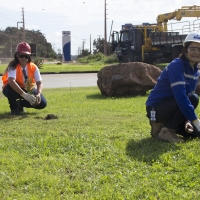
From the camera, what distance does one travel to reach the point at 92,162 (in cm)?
406

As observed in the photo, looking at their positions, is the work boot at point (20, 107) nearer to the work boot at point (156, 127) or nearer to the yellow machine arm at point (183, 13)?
the work boot at point (156, 127)

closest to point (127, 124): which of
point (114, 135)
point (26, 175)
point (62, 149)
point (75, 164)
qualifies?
point (114, 135)

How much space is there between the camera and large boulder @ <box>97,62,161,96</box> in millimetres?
9914

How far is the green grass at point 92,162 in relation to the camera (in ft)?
10.8

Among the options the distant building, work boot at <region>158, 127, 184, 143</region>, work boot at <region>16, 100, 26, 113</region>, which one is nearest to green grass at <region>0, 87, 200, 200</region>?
work boot at <region>158, 127, 184, 143</region>

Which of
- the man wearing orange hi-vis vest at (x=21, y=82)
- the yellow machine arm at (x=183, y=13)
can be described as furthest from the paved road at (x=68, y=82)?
the yellow machine arm at (x=183, y=13)

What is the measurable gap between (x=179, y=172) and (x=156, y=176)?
0.25 meters

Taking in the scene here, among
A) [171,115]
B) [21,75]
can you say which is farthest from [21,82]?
[171,115]

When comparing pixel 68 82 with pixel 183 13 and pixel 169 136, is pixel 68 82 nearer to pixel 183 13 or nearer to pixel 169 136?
pixel 169 136

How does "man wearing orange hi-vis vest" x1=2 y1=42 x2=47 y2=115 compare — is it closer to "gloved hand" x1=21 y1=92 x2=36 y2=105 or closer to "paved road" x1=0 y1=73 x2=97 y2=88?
"gloved hand" x1=21 y1=92 x2=36 y2=105

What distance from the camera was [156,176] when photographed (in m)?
3.61

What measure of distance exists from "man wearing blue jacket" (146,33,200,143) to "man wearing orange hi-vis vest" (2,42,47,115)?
2703 millimetres

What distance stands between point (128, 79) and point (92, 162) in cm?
597

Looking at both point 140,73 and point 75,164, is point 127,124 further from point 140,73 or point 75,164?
point 140,73
